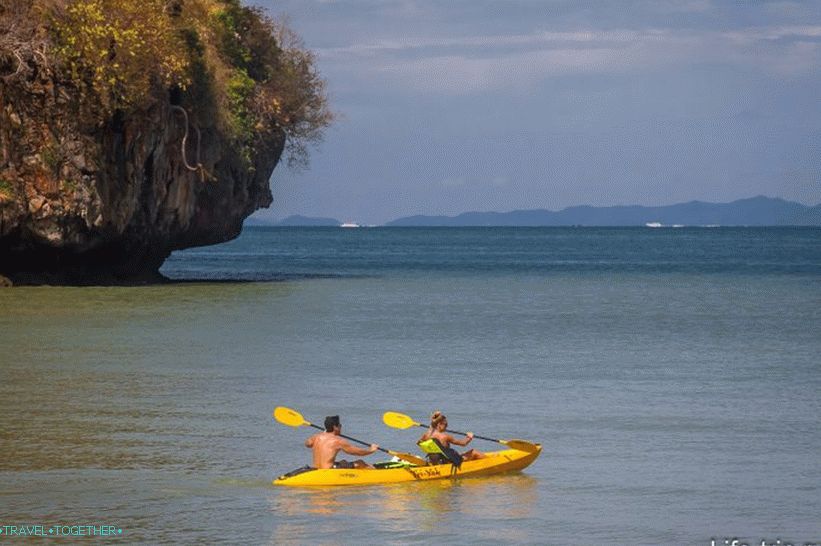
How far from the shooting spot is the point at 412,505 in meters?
16.4

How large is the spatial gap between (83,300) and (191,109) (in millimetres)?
8859

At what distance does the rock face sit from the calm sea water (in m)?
2.03

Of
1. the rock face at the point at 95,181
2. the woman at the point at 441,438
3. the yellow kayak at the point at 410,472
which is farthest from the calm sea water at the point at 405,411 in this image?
the rock face at the point at 95,181

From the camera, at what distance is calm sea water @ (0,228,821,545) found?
15.7 m

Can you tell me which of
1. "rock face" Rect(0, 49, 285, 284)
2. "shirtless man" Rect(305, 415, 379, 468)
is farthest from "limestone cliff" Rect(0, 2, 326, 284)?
"shirtless man" Rect(305, 415, 379, 468)

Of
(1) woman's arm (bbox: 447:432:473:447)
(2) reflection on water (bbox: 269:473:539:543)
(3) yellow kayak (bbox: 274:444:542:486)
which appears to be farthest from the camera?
(1) woman's arm (bbox: 447:432:473:447)

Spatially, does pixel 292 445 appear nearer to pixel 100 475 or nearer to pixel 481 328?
pixel 100 475

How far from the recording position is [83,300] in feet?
139

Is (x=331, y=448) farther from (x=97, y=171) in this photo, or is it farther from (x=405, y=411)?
(x=97, y=171)

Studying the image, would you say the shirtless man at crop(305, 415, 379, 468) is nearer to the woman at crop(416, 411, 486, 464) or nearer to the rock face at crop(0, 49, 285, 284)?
the woman at crop(416, 411, 486, 464)

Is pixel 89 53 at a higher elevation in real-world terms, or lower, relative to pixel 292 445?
higher

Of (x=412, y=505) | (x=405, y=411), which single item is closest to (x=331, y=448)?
(x=412, y=505)

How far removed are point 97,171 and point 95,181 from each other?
1.02 feet

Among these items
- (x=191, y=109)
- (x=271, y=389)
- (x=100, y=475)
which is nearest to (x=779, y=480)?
(x=100, y=475)
